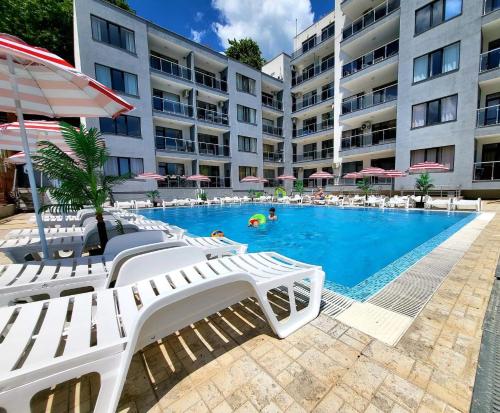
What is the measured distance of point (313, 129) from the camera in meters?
26.2

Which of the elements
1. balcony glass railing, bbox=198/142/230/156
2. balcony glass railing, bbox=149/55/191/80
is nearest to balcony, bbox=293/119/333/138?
balcony glass railing, bbox=198/142/230/156

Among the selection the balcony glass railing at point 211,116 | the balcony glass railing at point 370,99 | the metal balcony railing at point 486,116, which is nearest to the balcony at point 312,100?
the balcony glass railing at point 370,99

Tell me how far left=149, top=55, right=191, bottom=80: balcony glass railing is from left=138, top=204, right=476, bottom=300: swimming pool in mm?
14119

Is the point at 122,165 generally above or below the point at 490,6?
below

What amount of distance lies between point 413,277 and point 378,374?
90.8 inches

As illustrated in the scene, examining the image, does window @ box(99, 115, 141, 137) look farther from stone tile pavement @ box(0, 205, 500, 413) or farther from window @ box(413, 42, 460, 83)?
window @ box(413, 42, 460, 83)

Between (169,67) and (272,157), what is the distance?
14147 millimetres

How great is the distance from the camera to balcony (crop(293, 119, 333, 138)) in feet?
79.4

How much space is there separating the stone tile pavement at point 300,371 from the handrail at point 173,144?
19098mm

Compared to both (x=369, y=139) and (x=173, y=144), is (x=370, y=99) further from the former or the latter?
(x=173, y=144)

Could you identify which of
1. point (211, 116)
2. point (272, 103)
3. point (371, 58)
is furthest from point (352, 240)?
point (272, 103)

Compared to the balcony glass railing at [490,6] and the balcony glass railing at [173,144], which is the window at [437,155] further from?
the balcony glass railing at [173,144]

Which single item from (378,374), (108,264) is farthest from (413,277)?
(108,264)

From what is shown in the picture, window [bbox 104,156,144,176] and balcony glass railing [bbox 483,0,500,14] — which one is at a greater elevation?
balcony glass railing [bbox 483,0,500,14]
